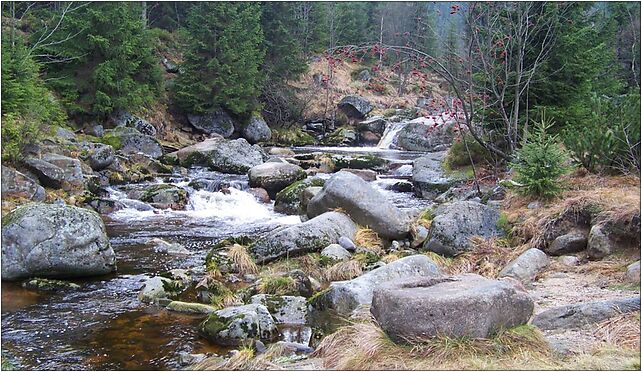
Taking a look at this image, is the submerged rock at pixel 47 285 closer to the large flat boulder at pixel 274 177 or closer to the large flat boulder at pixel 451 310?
the large flat boulder at pixel 451 310

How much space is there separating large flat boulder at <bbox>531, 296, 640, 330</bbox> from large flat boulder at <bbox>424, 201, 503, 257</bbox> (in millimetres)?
3553

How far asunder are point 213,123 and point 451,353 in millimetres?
27429

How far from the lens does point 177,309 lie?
23.9 ft

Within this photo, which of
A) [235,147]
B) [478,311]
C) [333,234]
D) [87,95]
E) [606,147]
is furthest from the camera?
[87,95]

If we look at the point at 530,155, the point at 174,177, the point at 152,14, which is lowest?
the point at 174,177

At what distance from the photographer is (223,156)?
1984 centimetres

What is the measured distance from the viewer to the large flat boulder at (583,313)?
16.6 ft

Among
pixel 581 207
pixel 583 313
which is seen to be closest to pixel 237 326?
pixel 583 313

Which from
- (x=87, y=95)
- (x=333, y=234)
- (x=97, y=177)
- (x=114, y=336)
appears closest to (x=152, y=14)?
(x=87, y=95)

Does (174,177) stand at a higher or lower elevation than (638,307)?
lower

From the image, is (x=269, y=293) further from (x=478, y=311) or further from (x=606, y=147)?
(x=606, y=147)

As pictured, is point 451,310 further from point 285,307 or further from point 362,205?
point 362,205

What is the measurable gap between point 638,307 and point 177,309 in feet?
17.3

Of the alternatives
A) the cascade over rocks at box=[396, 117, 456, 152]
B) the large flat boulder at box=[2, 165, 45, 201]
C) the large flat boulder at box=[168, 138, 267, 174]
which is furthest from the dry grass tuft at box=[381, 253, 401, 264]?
the cascade over rocks at box=[396, 117, 456, 152]
